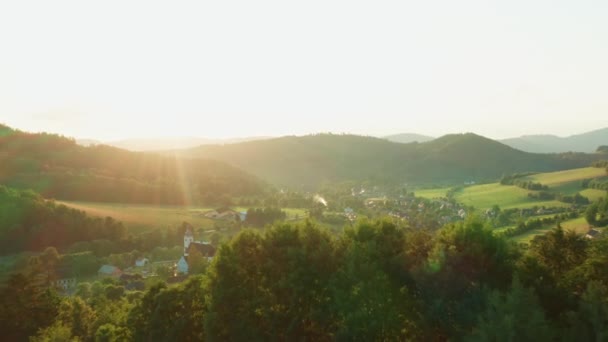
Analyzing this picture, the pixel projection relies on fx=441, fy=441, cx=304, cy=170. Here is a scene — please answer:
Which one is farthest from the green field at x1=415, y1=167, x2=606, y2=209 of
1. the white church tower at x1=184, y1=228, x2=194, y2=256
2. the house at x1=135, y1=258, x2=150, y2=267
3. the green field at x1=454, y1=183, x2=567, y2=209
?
the house at x1=135, y1=258, x2=150, y2=267

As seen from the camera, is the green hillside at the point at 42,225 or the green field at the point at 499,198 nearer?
the green hillside at the point at 42,225

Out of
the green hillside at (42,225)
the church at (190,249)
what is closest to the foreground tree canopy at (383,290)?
the church at (190,249)

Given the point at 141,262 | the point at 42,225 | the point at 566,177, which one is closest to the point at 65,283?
the point at 141,262

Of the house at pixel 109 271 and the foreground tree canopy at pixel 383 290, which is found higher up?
the foreground tree canopy at pixel 383 290

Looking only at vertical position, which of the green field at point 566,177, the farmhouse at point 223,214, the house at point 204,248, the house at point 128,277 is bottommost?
the house at point 128,277

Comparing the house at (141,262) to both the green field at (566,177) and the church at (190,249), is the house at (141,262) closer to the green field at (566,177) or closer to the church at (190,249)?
the church at (190,249)

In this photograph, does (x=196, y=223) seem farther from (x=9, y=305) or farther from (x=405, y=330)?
(x=405, y=330)

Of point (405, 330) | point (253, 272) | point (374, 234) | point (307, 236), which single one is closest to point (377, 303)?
point (405, 330)

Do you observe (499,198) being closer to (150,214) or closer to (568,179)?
(568,179)
